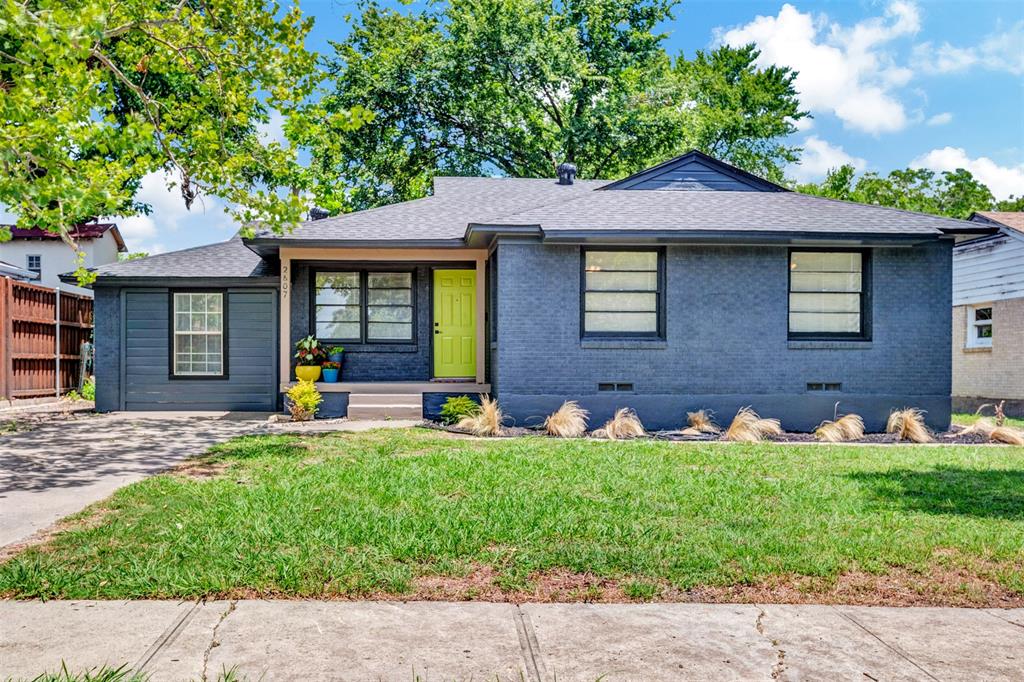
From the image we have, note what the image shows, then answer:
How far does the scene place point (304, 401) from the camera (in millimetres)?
12812

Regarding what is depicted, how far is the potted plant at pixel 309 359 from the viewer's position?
13805 millimetres

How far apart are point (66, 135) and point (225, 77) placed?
242cm

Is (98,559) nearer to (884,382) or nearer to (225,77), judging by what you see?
(225,77)

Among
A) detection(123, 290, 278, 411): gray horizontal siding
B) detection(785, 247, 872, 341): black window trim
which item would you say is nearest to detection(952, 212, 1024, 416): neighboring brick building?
detection(785, 247, 872, 341): black window trim

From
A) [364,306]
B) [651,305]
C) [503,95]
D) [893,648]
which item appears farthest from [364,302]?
[503,95]

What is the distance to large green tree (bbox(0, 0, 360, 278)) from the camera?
7.57 meters

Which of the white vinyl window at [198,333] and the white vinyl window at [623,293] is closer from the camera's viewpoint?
the white vinyl window at [623,293]

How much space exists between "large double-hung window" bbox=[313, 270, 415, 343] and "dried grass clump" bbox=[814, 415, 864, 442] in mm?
7621

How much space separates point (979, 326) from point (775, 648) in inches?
727

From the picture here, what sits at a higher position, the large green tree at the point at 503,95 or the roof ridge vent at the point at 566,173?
the large green tree at the point at 503,95

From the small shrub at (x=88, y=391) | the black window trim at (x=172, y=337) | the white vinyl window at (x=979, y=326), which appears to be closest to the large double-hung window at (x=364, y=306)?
the black window trim at (x=172, y=337)

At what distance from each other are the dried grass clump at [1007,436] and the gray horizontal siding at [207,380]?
12522 millimetres

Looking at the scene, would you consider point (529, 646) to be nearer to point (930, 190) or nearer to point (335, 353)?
point (335, 353)

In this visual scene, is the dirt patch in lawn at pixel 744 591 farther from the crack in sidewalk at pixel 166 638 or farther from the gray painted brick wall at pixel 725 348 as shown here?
the gray painted brick wall at pixel 725 348
